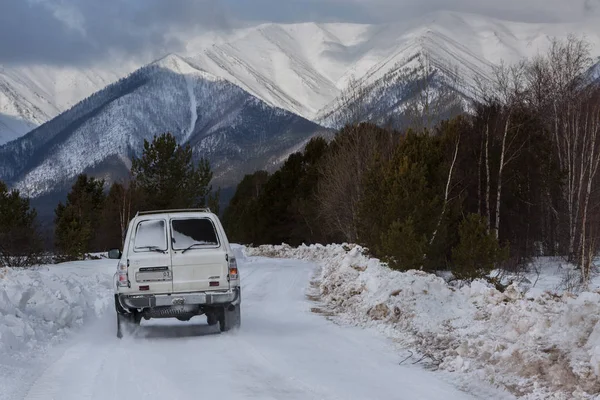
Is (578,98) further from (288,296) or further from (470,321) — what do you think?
(470,321)

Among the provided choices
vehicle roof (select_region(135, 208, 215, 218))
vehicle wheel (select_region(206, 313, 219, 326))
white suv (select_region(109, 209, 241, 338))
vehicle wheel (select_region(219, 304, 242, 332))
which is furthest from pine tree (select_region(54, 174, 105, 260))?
vehicle wheel (select_region(219, 304, 242, 332))

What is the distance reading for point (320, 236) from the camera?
6034cm

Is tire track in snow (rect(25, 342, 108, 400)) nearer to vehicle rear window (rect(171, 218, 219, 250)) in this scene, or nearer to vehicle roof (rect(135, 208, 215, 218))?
vehicle rear window (rect(171, 218, 219, 250))

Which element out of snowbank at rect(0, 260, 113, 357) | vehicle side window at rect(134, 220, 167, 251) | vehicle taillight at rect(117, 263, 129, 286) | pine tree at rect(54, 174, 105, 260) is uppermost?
pine tree at rect(54, 174, 105, 260)

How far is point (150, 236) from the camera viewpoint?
12.2 m

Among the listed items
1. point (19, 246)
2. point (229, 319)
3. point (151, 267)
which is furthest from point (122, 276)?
point (19, 246)

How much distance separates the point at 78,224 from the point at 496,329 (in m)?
44.1

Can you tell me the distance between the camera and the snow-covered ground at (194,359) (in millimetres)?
7555

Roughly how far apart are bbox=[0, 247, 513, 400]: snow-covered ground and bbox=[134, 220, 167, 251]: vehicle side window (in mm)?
1540

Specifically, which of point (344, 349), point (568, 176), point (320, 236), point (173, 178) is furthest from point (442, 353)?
point (320, 236)

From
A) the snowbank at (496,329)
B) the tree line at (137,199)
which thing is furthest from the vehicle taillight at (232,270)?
the tree line at (137,199)

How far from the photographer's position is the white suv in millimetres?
11781

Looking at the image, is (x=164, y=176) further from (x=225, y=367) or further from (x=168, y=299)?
(x=225, y=367)

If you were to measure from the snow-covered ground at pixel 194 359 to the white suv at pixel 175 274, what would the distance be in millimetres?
474
